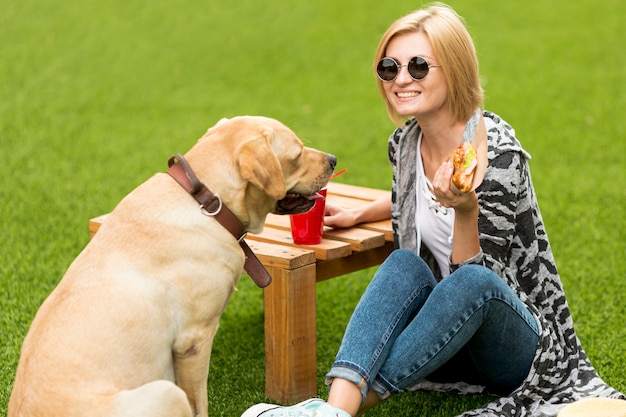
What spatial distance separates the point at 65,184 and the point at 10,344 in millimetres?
2661

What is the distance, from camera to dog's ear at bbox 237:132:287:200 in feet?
10.5

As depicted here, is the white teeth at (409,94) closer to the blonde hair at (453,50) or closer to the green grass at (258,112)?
the blonde hair at (453,50)

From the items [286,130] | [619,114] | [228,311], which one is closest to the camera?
[286,130]

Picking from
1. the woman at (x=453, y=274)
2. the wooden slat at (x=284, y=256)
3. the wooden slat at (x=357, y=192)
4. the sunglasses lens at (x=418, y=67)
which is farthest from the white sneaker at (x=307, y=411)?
the wooden slat at (x=357, y=192)

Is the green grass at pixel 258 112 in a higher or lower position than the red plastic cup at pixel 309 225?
lower

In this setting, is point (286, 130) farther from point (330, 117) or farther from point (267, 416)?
point (330, 117)

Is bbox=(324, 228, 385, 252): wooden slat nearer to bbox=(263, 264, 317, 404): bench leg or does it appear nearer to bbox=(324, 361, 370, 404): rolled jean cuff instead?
bbox=(263, 264, 317, 404): bench leg

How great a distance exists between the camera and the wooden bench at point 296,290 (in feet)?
13.2

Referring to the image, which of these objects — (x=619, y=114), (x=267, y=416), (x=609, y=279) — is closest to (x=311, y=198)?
(x=267, y=416)

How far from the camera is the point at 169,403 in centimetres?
292

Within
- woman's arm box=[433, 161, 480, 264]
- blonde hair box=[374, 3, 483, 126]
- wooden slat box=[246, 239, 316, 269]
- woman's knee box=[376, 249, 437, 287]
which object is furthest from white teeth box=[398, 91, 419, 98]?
wooden slat box=[246, 239, 316, 269]

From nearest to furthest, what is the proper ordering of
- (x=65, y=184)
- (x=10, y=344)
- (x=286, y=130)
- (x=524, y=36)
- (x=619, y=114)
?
(x=286, y=130) < (x=10, y=344) < (x=65, y=184) < (x=619, y=114) < (x=524, y=36)

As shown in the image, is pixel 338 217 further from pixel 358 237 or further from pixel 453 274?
pixel 453 274

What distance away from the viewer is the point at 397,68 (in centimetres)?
392
